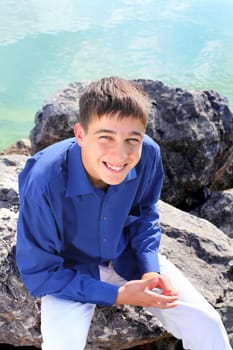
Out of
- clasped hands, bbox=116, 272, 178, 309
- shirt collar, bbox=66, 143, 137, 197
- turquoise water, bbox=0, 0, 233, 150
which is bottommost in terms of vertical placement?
turquoise water, bbox=0, 0, 233, 150

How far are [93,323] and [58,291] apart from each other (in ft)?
0.75

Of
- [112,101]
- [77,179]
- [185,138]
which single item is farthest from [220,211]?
[112,101]

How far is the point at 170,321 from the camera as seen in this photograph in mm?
1954

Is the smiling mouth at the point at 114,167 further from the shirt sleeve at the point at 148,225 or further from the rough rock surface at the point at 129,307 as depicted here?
the rough rock surface at the point at 129,307

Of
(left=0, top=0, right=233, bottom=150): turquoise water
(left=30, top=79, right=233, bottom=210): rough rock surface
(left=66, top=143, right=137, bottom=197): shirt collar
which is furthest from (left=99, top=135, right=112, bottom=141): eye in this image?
(left=0, top=0, right=233, bottom=150): turquoise water

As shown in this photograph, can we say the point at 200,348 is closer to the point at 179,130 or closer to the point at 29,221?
the point at 29,221

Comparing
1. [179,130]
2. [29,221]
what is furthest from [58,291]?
[179,130]

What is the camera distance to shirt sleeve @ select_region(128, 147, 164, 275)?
1987 millimetres

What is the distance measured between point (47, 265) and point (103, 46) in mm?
6645

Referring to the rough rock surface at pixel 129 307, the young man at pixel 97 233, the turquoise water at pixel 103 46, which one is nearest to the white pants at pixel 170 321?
the young man at pixel 97 233

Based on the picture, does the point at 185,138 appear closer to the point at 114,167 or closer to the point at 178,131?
the point at 178,131

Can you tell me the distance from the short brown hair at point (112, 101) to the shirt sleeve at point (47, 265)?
0.30m

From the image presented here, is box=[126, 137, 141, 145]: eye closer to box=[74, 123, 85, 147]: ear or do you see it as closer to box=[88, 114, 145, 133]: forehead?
box=[88, 114, 145, 133]: forehead

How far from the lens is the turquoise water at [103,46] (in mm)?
7090
